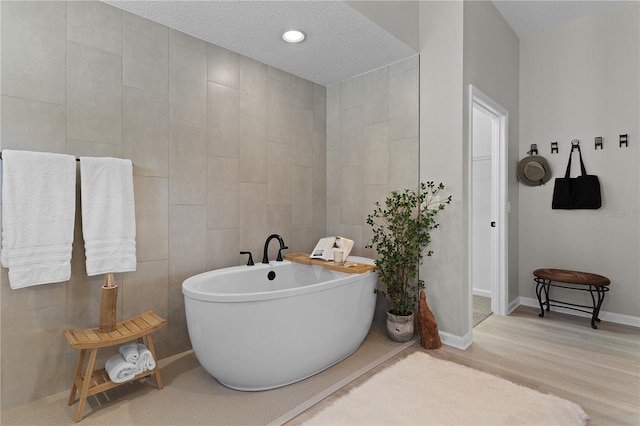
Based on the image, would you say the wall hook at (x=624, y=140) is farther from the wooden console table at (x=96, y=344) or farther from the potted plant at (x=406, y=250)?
the wooden console table at (x=96, y=344)

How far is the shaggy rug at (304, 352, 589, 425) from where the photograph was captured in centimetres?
171

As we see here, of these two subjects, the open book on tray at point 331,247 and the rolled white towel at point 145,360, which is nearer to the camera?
the rolled white towel at point 145,360

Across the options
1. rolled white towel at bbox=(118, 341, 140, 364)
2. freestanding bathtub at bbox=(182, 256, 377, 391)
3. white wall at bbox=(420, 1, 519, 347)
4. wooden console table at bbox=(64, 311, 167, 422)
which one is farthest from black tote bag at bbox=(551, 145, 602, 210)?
rolled white towel at bbox=(118, 341, 140, 364)

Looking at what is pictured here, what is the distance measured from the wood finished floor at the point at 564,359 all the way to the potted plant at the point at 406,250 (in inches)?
9.5

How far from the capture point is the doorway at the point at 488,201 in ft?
10.0

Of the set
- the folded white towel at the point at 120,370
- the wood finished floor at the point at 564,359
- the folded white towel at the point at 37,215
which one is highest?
the folded white towel at the point at 37,215

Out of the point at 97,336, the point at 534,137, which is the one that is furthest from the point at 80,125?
the point at 534,137

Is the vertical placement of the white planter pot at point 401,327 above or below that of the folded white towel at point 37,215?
below

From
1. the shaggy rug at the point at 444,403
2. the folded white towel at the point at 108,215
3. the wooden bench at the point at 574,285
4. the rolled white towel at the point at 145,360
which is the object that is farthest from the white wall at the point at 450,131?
the folded white towel at the point at 108,215

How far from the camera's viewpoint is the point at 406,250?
268cm

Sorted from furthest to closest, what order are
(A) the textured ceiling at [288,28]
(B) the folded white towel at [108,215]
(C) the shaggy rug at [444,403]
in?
(A) the textured ceiling at [288,28] < (B) the folded white towel at [108,215] < (C) the shaggy rug at [444,403]

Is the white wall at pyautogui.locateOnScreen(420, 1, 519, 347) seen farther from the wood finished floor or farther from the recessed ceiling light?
the recessed ceiling light

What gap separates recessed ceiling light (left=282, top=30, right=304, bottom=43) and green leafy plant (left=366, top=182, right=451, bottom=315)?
1378 millimetres

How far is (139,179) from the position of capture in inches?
87.9
